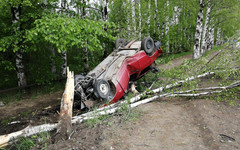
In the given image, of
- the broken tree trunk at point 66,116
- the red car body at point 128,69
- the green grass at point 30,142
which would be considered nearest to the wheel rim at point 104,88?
the red car body at point 128,69

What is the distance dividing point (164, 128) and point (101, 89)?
6.86ft

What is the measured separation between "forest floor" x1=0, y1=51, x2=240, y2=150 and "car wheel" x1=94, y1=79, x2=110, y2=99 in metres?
0.87

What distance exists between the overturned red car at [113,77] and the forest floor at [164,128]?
0.95 meters

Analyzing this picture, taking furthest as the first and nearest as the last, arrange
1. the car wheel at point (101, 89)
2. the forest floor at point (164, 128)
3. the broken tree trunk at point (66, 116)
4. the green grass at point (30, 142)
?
the car wheel at point (101, 89) → the broken tree trunk at point (66, 116) → the green grass at point (30, 142) → the forest floor at point (164, 128)

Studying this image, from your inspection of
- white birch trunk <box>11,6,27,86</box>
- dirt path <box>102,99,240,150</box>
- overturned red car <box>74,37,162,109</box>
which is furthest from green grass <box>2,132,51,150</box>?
white birch trunk <box>11,6,27,86</box>

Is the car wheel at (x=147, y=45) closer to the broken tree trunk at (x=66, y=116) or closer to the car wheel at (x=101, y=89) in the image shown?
the car wheel at (x=101, y=89)

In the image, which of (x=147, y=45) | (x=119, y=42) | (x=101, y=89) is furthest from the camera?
(x=119, y=42)

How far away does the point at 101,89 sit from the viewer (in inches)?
187

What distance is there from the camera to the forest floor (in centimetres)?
301

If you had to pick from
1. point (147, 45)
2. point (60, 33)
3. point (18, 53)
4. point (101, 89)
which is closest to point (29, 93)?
point (18, 53)

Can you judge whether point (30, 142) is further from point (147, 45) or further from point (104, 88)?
point (147, 45)

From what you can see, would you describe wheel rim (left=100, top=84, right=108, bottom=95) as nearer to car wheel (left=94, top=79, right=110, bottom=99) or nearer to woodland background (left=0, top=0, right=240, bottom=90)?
car wheel (left=94, top=79, right=110, bottom=99)

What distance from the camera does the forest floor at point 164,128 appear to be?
3.01m

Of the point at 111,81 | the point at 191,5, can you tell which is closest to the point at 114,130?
the point at 111,81
